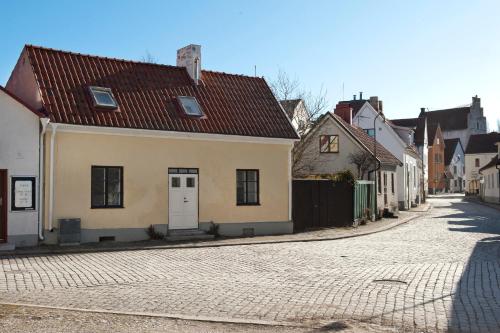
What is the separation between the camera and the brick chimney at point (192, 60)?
21.6 m

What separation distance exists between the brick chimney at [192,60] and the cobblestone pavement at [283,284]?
802 cm

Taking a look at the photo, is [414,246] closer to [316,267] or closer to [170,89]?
[316,267]

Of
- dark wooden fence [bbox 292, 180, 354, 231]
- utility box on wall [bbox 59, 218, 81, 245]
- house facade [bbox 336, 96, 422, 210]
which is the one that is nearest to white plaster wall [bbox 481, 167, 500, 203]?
house facade [bbox 336, 96, 422, 210]

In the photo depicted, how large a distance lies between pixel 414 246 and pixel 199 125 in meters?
8.36

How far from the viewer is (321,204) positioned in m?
23.7

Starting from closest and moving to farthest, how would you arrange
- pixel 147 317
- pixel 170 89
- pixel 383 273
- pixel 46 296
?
pixel 147 317, pixel 46 296, pixel 383 273, pixel 170 89

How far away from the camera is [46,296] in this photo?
9.08 metres

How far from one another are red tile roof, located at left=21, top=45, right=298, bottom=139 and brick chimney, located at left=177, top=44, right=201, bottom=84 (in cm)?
28

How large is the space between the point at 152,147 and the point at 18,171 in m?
4.33

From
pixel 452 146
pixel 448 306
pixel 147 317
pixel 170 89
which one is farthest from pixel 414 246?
Answer: pixel 452 146

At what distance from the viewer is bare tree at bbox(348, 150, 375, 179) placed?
30641 mm

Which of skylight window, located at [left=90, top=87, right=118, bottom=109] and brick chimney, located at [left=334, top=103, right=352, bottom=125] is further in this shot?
brick chimney, located at [left=334, top=103, right=352, bottom=125]

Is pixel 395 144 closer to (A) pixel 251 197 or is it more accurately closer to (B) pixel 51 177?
(A) pixel 251 197

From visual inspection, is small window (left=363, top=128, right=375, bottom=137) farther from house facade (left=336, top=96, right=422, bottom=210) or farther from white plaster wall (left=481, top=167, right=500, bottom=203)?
white plaster wall (left=481, top=167, right=500, bottom=203)
